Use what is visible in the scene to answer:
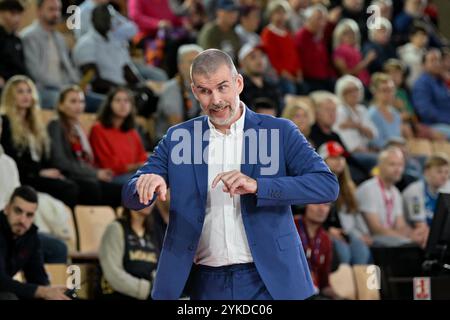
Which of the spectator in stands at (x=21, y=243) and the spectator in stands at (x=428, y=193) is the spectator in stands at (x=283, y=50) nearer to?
the spectator in stands at (x=428, y=193)

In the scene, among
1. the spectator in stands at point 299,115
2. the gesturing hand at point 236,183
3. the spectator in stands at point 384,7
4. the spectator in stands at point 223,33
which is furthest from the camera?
the spectator in stands at point 384,7

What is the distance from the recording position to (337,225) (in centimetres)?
844

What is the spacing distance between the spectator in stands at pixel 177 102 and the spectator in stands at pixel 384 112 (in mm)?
2446

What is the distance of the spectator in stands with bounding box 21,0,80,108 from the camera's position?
357 inches

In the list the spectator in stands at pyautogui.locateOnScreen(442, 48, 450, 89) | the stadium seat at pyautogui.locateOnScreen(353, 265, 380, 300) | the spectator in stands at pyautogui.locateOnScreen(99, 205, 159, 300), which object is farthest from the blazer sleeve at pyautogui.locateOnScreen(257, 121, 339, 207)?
the spectator in stands at pyautogui.locateOnScreen(442, 48, 450, 89)

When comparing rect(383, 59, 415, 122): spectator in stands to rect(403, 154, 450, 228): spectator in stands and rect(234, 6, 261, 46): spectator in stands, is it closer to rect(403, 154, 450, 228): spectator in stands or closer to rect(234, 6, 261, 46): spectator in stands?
rect(234, 6, 261, 46): spectator in stands

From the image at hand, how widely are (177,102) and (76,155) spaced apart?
1300 mm

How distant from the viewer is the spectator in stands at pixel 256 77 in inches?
387

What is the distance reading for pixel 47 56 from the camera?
9.19 m

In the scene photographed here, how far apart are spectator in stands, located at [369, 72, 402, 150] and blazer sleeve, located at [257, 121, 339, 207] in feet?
22.4

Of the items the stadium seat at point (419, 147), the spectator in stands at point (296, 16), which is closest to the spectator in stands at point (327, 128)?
the stadium seat at point (419, 147)

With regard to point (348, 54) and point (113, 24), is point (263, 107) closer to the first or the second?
point (113, 24)
